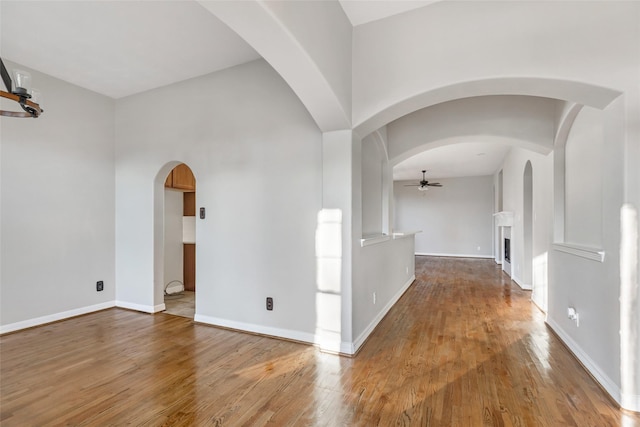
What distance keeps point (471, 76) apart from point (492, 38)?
0.31 metres

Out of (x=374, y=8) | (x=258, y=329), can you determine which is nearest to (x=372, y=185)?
(x=374, y=8)

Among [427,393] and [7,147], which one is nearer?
[427,393]

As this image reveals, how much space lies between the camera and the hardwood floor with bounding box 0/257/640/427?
6.20 ft

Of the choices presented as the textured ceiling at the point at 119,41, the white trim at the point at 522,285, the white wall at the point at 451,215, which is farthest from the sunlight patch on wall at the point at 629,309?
the white wall at the point at 451,215

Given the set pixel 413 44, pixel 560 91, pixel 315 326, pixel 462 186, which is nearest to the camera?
pixel 560 91

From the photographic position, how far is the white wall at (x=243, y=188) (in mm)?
3053

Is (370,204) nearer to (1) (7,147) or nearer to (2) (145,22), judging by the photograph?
(2) (145,22)

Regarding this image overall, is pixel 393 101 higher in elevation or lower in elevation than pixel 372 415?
higher

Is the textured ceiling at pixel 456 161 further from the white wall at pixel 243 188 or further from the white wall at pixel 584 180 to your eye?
the white wall at pixel 243 188

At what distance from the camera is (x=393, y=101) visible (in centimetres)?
262

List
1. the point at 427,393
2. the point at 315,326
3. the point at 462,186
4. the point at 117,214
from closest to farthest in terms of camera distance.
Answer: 1. the point at 427,393
2. the point at 315,326
3. the point at 117,214
4. the point at 462,186

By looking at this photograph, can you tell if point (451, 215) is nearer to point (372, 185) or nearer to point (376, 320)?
point (372, 185)

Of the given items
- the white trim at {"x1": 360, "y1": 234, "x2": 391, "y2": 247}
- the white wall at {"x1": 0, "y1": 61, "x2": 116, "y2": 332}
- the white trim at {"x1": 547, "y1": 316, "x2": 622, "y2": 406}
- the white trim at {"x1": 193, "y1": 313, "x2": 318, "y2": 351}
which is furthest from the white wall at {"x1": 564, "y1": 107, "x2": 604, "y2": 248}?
the white wall at {"x1": 0, "y1": 61, "x2": 116, "y2": 332}

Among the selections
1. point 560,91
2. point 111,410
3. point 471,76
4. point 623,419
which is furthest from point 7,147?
point 623,419
